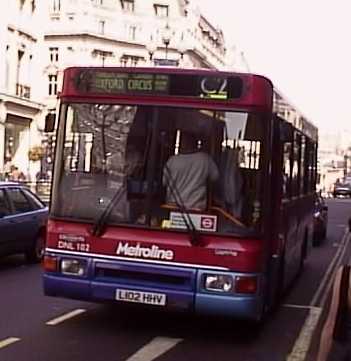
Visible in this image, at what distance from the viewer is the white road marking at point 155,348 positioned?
7.45 m

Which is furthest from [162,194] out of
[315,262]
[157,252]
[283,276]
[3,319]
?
[315,262]

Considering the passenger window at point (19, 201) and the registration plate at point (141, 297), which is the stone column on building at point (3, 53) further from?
the registration plate at point (141, 297)

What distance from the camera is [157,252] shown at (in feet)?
26.6

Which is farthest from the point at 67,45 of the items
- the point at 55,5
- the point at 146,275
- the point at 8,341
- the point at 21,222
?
the point at 8,341

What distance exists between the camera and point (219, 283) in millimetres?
7996

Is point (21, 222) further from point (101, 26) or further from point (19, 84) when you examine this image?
point (101, 26)

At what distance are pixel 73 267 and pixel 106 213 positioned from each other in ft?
2.11

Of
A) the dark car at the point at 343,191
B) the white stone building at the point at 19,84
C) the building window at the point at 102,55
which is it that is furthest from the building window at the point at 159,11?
the white stone building at the point at 19,84

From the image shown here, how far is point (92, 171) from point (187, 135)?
103cm

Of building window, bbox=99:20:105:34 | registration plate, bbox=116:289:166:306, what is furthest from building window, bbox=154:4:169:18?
registration plate, bbox=116:289:166:306

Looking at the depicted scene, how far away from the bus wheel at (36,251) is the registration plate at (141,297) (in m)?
6.81

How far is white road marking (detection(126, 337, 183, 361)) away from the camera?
7453 millimetres

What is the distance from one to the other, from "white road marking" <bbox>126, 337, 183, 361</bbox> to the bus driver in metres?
1.34

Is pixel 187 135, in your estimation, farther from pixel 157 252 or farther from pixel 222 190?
pixel 157 252
